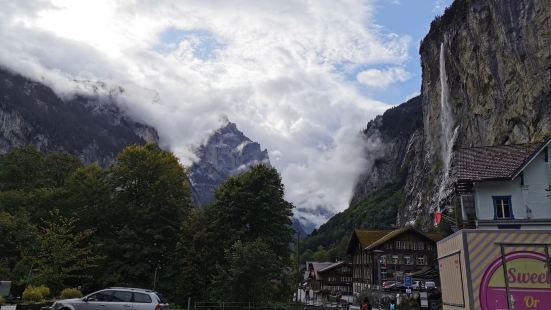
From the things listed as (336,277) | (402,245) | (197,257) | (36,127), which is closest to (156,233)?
(197,257)

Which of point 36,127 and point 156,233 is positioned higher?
point 36,127

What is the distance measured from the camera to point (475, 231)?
527 inches

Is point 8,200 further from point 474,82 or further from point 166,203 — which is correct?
point 474,82

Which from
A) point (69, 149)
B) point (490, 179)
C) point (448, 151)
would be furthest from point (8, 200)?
point (69, 149)

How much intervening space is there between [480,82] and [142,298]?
83176 mm

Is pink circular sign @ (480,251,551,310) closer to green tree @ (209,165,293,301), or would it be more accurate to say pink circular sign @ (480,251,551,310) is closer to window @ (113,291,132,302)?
window @ (113,291,132,302)

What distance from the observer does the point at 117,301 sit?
19.9 m

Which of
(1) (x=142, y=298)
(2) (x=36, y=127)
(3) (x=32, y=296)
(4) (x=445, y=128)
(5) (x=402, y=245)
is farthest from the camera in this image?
(2) (x=36, y=127)

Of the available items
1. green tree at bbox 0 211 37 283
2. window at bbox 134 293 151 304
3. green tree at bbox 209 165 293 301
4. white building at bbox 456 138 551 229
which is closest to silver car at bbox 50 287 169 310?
window at bbox 134 293 151 304

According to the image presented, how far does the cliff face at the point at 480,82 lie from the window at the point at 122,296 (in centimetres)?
5769

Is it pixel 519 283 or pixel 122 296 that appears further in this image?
pixel 122 296

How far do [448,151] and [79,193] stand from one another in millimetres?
99709

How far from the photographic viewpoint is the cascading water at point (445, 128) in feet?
372

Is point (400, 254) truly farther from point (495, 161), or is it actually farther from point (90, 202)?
point (90, 202)
